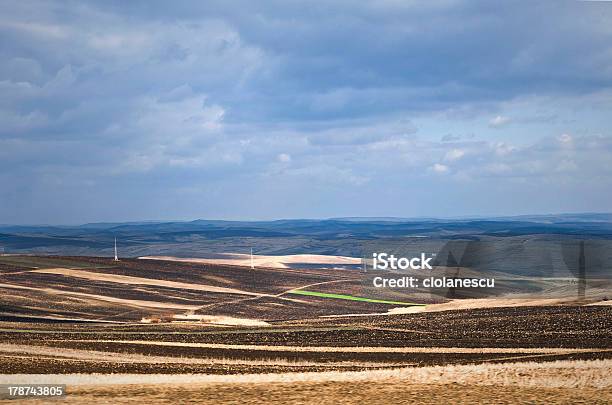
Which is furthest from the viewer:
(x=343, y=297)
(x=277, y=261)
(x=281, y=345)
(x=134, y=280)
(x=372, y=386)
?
(x=277, y=261)

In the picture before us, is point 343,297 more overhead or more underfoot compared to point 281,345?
more underfoot

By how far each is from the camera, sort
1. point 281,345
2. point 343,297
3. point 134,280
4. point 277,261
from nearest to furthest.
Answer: point 281,345, point 343,297, point 134,280, point 277,261

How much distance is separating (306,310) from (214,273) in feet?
94.0

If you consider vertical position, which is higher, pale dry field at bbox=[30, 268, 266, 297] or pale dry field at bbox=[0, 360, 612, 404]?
pale dry field at bbox=[0, 360, 612, 404]

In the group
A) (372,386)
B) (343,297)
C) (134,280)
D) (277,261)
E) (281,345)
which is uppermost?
(372,386)

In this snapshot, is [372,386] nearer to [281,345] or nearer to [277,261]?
[281,345]

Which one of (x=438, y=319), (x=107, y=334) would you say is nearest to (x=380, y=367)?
(x=107, y=334)

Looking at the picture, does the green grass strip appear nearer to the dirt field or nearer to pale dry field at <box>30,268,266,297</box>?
the dirt field

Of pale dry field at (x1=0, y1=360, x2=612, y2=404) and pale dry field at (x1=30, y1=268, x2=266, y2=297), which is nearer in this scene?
pale dry field at (x1=0, y1=360, x2=612, y2=404)

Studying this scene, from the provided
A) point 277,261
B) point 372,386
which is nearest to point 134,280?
point 277,261

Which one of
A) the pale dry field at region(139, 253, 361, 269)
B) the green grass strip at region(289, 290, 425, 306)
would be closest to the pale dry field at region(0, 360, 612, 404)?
the green grass strip at region(289, 290, 425, 306)

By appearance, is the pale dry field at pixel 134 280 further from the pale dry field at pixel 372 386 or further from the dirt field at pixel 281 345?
the pale dry field at pixel 372 386

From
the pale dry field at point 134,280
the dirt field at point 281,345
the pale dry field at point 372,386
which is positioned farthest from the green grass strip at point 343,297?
the pale dry field at point 372,386

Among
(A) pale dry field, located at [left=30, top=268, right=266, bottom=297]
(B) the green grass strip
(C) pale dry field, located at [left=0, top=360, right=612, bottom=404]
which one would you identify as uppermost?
(C) pale dry field, located at [left=0, top=360, right=612, bottom=404]
